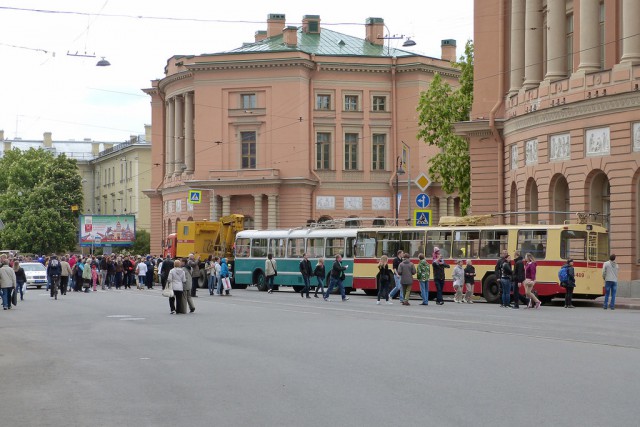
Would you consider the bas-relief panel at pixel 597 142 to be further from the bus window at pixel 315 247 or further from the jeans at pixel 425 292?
the bus window at pixel 315 247

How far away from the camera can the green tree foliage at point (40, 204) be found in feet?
348

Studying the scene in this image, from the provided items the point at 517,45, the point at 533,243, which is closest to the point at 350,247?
the point at 533,243

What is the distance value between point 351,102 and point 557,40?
124 feet

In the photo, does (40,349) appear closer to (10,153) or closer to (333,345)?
(333,345)

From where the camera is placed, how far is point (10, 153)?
11844cm

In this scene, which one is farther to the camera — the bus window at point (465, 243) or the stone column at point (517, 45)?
the stone column at point (517, 45)

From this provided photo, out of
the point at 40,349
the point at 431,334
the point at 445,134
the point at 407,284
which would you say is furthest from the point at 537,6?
the point at 40,349

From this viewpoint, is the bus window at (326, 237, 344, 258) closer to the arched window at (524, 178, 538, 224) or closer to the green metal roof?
the arched window at (524, 178, 538, 224)

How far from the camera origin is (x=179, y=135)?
86750 millimetres

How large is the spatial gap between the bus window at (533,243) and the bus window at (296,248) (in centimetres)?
1360

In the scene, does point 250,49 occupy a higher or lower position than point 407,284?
higher

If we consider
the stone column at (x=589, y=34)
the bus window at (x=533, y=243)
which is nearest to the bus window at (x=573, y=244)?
the bus window at (x=533, y=243)

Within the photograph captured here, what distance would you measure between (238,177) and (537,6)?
36627 millimetres

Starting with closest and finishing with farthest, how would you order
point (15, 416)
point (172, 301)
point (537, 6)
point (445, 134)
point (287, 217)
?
point (15, 416)
point (172, 301)
point (537, 6)
point (445, 134)
point (287, 217)
